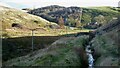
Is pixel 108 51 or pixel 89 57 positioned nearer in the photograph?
pixel 108 51

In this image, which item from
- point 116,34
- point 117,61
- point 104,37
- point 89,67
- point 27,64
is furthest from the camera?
point 104,37

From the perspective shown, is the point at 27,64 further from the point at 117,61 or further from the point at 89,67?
the point at 117,61

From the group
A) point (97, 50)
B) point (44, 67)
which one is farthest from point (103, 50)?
point (44, 67)

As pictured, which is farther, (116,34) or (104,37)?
(104,37)

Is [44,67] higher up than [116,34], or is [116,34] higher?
[116,34]

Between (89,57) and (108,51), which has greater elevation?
Answer: (108,51)

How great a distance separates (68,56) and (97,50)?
10170 mm

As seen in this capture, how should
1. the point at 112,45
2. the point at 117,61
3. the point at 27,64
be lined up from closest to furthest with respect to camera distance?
1. the point at 117,61
2. the point at 27,64
3. the point at 112,45

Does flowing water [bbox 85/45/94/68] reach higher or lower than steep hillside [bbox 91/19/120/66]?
lower

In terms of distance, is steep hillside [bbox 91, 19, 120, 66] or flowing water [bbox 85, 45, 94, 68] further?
flowing water [bbox 85, 45, 94, 68]

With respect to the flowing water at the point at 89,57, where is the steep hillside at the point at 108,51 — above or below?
above

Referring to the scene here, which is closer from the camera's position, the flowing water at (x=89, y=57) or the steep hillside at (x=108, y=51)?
the steep hillside at (x=108, y=51)

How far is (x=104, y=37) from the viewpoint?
99312 mm

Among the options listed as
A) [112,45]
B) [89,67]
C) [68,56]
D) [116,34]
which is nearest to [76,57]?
[68,56]
